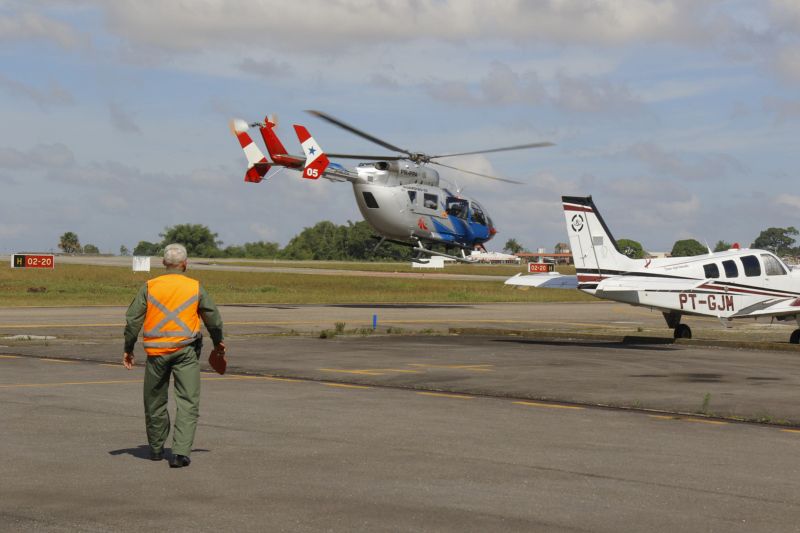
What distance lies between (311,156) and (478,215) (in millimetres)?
10483

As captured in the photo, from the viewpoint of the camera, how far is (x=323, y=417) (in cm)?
1341

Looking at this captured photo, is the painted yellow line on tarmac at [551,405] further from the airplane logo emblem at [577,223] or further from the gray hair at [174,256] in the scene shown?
the airplane logo emblem at [577,223]

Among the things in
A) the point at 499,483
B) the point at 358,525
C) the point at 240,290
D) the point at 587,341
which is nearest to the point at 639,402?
the point at 499,483

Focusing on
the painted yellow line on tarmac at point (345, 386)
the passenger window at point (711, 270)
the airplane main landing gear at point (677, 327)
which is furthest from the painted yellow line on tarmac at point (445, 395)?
the airplane main landing gear at point (677, 327)

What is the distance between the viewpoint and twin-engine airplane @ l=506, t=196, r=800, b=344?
27.1 m

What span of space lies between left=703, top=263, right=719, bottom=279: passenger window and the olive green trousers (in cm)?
1922

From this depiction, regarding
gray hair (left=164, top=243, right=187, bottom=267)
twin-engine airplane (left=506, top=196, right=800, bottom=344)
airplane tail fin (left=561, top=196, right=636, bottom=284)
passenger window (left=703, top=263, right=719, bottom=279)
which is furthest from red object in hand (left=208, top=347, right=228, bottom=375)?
passenger window (left=703, top=263, right=719, bottom=279)

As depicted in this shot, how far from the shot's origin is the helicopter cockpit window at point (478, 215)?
172 ft

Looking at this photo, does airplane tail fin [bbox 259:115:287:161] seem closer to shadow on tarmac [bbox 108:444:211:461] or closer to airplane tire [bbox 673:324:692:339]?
airplane tire [bbox 673:324:692:339]

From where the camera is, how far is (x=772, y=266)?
28.0m

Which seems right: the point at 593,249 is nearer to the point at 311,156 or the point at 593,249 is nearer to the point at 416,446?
the point at 416,446

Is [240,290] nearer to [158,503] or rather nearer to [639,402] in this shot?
[639,402]

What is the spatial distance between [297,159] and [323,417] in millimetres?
34686

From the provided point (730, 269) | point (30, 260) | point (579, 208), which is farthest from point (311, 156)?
point (30, 260)
